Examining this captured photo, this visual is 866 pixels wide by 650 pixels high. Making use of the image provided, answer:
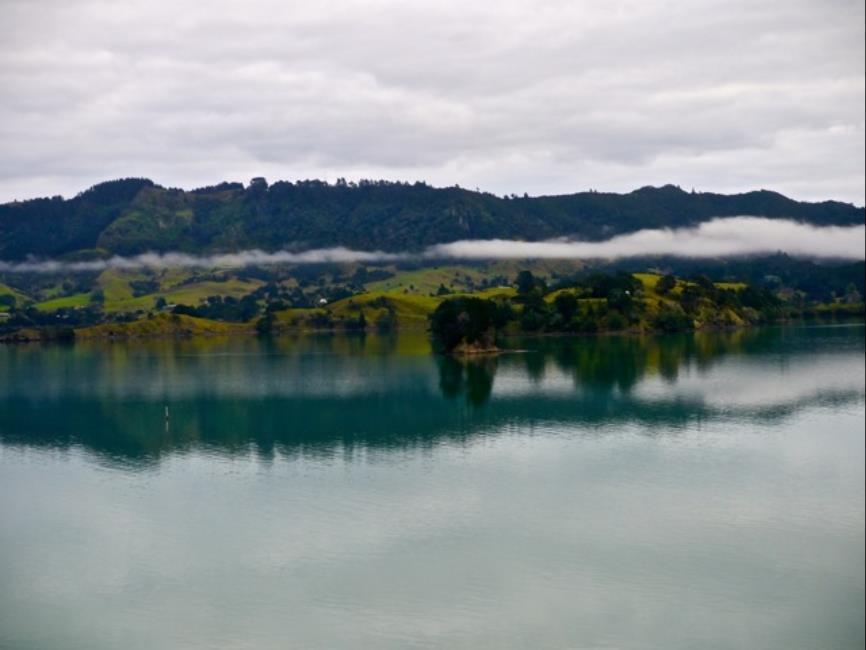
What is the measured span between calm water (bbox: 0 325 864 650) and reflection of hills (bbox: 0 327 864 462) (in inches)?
19.5

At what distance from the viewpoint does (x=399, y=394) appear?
81500 millimetres

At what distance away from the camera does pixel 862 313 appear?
17450 centimetres

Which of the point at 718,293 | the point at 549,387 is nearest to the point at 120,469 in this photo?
the point at 549,387

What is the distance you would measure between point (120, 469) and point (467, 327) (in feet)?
235

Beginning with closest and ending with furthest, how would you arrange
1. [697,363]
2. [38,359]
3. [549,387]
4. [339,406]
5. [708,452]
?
1. [708,452]
2. [339,406]
3. [549,387]
4. [697,363]
5. [38,359]

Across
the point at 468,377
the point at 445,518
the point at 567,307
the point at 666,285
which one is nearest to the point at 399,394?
the point at 468,377

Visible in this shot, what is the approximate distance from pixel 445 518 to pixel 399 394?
42.6 meters

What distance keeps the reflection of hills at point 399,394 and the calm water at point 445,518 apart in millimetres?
496

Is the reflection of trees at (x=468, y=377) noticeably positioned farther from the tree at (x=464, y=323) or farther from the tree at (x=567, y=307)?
the tree at (x=567, y=307)

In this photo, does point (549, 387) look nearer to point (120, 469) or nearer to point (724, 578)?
point (120, 469)

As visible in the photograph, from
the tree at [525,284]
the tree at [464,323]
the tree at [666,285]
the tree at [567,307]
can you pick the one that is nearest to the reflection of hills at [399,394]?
the tree at [464,323]

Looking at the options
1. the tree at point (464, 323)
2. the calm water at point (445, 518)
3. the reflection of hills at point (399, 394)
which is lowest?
the calm water at point (445, 518)

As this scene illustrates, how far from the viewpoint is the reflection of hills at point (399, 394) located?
6212 cm

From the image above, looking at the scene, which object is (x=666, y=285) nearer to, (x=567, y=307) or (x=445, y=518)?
(x=567, y=307)
